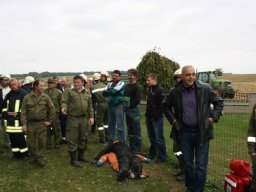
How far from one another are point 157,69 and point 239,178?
1570 centimetres

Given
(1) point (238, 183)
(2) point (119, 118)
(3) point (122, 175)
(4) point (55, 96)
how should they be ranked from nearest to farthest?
(1) point (238, 183)
(3) point (122, 175)
(2) point (119, 118)
(4) point (55, 96)

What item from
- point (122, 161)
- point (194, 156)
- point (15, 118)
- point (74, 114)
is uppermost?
point (74, 114)

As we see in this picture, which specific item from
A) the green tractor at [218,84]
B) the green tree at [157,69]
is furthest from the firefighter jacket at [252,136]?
the green tractor at [218,84]

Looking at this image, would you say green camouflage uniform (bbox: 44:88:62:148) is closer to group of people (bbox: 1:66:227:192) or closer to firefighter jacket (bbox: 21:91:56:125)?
group of people (bbox: 1:66:227:192)

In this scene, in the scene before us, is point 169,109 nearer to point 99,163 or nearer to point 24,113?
point 99,163

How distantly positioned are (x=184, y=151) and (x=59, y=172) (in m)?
2.98

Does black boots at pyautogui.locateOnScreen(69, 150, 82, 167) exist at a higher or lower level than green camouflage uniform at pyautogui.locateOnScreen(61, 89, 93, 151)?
lower

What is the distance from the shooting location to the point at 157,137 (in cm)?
829

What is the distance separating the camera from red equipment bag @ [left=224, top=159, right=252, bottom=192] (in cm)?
562

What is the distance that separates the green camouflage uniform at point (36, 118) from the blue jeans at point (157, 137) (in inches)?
87.7

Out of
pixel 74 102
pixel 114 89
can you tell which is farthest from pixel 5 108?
pixel 114 89

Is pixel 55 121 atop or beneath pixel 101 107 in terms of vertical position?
beneath

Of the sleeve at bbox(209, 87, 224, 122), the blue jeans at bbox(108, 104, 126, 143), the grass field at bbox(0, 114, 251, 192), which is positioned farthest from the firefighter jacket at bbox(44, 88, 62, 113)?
the sleeve at bbox(209, 87, 224, 122)

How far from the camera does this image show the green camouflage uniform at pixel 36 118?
8.00 meters
